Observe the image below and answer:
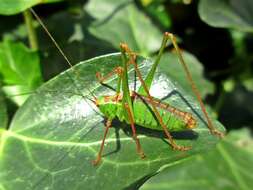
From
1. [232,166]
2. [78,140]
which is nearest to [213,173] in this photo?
[232,166]

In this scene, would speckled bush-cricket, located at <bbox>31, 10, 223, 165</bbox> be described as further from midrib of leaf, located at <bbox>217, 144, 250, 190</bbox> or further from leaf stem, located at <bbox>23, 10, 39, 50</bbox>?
midrib of leaf, located at <bbox>217, 144, 250, 190</bbox>

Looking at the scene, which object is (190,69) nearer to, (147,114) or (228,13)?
(228,13)

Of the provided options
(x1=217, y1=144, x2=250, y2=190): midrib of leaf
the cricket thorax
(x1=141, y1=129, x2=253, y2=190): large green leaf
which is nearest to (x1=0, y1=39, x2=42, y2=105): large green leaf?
the cricket thorax

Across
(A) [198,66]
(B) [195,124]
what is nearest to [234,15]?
(A) [198,66]

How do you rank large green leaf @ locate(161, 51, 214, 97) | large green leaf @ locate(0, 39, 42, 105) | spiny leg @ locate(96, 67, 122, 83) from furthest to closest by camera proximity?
1. large green leaf @ locate(161, 51, 214, 97)
2. large green leaf @ locate(0, 39, 42, 105)
3. spiny leg @ locate(96, 67, 122, 83)

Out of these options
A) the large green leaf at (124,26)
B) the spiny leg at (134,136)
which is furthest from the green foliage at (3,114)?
the large green leaf at (124,26)

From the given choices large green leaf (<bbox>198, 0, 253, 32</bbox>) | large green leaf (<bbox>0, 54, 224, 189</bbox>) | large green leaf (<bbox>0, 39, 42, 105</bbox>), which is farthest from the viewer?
large green leaf (<bbox>198, 0, 253, 32</bbox>)

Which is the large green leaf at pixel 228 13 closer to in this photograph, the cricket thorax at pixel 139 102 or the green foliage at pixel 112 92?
the green foliage at pixel 112 92
